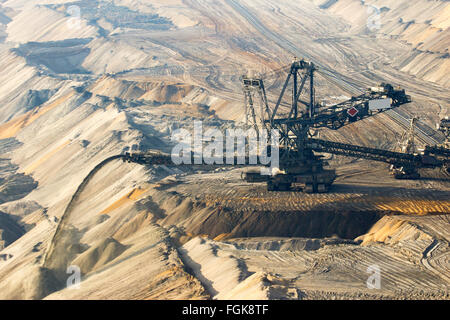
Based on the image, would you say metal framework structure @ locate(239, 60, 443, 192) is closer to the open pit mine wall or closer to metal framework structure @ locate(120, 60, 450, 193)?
metal framework structure @ locate(120, 60, 450, 193)

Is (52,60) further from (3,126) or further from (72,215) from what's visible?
(72,215)

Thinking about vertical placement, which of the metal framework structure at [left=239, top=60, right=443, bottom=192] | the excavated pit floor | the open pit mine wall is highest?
the open pit mine wall

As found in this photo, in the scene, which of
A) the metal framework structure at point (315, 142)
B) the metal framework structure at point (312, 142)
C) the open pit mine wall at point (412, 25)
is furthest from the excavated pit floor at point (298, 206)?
the open pit mine wall at point (412, 25)

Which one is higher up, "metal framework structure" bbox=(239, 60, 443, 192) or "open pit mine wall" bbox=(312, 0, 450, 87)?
"open pit mine wall" bbox=(312, 0, 450, 87)

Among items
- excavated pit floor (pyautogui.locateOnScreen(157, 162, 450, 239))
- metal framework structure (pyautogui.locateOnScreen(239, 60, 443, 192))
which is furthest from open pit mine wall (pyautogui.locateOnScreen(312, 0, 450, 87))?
excavated pit floor (pyautogui.locateOnScreen(157, 162, 450, 239))

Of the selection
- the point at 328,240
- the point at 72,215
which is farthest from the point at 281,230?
the point at 72,215

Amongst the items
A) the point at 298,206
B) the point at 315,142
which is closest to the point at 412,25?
the point at 315,142

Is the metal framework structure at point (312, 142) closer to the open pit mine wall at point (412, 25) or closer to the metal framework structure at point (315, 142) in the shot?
the metal framework structure at point (315, 142)

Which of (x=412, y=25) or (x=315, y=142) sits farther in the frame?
(x=412, y=25)

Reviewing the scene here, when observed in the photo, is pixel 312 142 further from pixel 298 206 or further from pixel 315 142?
pixel 298 206

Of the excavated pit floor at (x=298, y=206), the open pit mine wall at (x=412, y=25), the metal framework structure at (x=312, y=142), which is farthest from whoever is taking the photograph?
the open pit mine wall at (x=412, y=25)
